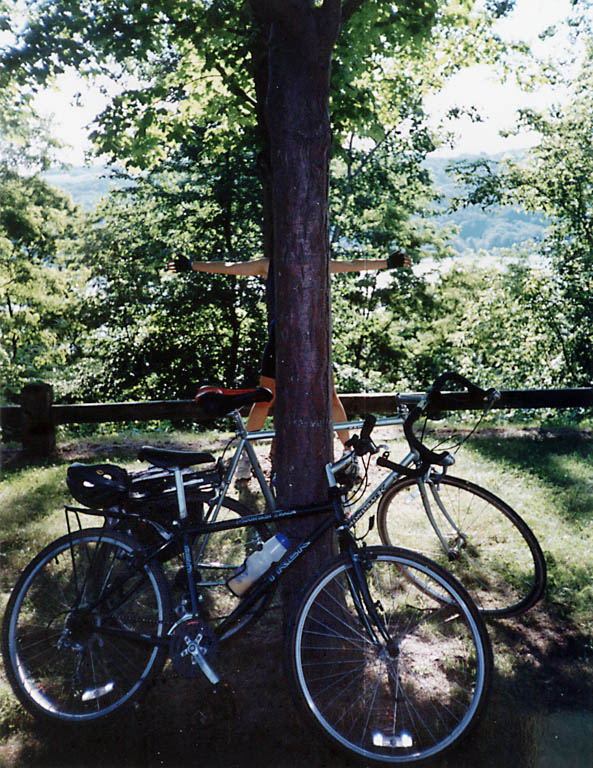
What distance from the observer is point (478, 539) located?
416 cm

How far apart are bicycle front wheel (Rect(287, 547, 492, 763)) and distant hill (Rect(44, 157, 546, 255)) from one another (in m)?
17.6

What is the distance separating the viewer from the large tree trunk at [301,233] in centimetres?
358

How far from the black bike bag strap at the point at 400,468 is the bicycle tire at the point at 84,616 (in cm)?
124

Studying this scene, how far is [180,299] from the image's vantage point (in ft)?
59.3

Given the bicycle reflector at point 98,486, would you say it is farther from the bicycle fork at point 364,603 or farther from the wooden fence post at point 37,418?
the wooden fence post at point 37,418

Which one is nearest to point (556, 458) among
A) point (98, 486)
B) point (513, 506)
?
point (513, 506)

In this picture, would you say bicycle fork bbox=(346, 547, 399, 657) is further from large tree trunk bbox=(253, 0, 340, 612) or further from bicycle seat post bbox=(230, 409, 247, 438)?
bicycle seat post bbox=(230, 409, 247, 438)

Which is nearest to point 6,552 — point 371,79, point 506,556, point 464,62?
point 506,556

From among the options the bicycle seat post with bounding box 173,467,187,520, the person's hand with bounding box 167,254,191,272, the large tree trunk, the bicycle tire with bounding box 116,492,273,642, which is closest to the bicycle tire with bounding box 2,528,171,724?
the bicycle tire with bounding box 116,492,273,642

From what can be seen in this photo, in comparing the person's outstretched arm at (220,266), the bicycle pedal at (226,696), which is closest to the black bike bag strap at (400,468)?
the bicycle pedal at (226,696)

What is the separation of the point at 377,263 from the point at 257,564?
2.74 meters

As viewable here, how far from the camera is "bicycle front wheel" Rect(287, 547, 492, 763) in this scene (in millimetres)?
2986

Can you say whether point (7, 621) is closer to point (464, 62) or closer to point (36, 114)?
point (36, 114)

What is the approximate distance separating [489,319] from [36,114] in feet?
51.9
